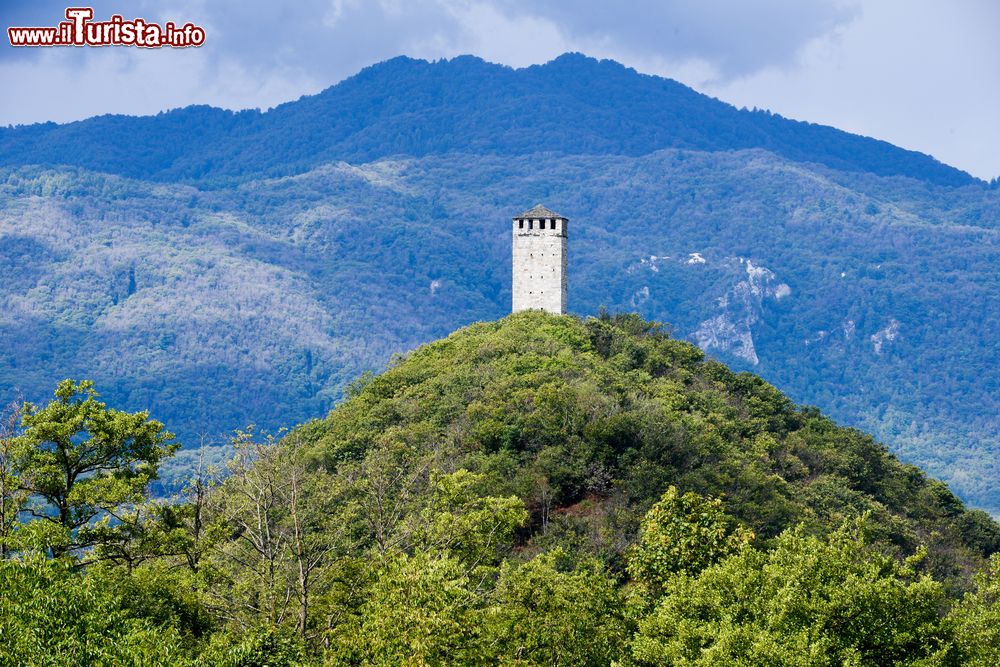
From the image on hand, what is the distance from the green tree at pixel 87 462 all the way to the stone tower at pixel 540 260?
139 ft

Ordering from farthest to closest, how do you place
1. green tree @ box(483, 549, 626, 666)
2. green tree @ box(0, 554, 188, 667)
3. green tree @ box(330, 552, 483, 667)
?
green tree @ box(483, 549, 626, 666) < green tree @ box(330, 552, 483, 667) < green tree @ box(0, 554, 188, 667)

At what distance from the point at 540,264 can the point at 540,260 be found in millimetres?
322

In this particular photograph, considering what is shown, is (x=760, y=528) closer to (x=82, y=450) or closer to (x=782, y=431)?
(x=782, y=431)

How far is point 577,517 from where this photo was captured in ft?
174

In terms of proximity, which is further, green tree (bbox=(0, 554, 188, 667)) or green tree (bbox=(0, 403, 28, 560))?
green tree (bbox=(0, 403, 28, 560))

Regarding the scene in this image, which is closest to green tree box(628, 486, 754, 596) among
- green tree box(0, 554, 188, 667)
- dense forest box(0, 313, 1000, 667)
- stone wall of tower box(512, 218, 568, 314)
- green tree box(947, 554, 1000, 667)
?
dense forest box(0, 313, 1000, 667)

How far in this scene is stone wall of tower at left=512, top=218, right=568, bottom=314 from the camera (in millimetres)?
75875

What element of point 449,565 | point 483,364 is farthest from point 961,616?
point 483,364

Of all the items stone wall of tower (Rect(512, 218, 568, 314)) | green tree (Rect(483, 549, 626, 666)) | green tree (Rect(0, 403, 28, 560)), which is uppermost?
stone wall of tower (Rect(512, 218, 568, 314))

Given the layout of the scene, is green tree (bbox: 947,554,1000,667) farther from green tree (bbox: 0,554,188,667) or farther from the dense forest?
green tree (bbox: 0,554,188,667)

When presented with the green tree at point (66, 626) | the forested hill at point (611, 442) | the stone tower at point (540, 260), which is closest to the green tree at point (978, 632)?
the forested hill at point (611, 442)

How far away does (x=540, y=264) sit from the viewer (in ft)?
253

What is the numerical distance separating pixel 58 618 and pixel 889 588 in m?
16.4

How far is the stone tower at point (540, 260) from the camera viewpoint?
75.9 metres
